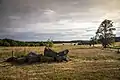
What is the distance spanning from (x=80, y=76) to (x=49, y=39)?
8578 cm

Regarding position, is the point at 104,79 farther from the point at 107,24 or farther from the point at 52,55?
the point at 107,24

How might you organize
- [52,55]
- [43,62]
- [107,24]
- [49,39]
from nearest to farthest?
[43,62]
[52,55]
[107,24]
[49,39]

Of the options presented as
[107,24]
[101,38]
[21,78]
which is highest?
[107,24]

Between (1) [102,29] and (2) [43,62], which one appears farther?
(1) [102,29]

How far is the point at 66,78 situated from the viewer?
22.8 meters

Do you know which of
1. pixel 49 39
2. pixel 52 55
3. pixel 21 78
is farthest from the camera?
pixel 49 39

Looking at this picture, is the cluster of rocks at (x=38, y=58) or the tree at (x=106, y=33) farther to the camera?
the tree at (x=106, y=33)

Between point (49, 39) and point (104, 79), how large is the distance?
87780 mm

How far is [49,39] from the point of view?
358 feet

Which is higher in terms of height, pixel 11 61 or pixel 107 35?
pixel 107 35

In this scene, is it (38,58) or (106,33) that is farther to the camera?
(106,33)

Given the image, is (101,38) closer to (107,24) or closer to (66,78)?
(107,24)

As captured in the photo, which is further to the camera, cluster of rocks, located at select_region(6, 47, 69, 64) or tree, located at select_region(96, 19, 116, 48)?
tree, located at select_region(96, 19, 116, 48)

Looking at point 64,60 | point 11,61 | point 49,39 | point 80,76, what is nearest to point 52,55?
point 64,60
